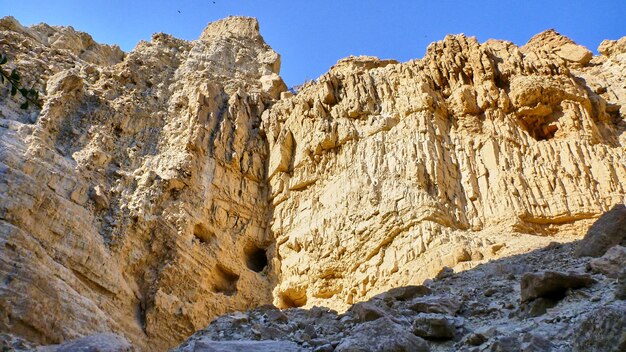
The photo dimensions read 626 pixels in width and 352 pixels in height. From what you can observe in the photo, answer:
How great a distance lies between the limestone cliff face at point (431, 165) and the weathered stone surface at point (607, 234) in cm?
583

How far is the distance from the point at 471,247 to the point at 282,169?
9.74 metres

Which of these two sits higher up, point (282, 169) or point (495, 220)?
point (282, 169)

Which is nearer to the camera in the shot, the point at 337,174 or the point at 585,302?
the point at 585,302

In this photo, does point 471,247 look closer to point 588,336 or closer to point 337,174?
point 337,174

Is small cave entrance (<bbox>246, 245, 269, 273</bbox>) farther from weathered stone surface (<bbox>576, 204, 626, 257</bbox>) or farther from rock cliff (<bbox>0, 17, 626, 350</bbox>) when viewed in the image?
weathered stone surface (<bbox>576, 204, 626, 257</bbox>)

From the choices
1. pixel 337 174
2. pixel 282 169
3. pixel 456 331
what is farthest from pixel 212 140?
pixel 456 331

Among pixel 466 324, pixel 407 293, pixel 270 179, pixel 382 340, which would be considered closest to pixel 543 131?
pixel 270 179

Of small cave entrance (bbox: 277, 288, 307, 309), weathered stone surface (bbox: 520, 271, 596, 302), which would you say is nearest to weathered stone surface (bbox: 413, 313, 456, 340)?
weathered stone surface (bbox: 520, 271, 596, 302)

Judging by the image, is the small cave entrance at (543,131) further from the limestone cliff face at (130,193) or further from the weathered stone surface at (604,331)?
the weathered stone surface at (604,331)

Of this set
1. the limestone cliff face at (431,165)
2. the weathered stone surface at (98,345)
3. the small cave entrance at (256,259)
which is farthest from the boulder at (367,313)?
the small cave entrance at (256,259)

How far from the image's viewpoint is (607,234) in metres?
9.34

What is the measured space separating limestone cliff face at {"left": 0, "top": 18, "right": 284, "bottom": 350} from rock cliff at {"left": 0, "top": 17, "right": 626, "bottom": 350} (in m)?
0.07

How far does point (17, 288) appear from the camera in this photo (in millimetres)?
12312

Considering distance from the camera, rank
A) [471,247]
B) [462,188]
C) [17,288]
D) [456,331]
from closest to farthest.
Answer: [456,331]
[17,288]
[471,247]
[462,188]
